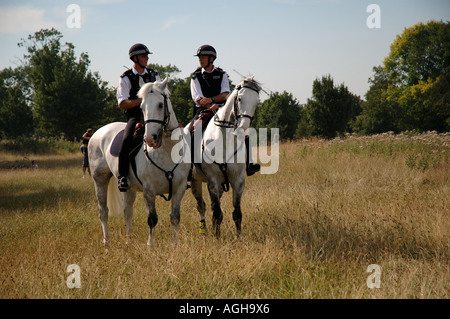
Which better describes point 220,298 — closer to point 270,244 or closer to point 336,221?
point 270,244

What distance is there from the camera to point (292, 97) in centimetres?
4953

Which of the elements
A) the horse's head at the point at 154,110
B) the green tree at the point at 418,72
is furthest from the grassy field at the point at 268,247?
the green tree at the point at 418,72

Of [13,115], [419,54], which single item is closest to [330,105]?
[419,54]

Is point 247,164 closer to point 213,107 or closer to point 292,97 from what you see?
point 213,107

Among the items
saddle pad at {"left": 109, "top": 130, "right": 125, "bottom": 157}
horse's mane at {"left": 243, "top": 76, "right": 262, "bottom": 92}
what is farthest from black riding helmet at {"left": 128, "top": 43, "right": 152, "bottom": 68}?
horse's mane at {"left": 243, "top": 76, "right": 262, "bottom": 92}

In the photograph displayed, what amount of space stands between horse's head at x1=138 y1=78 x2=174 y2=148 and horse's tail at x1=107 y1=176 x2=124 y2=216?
276 centimetres

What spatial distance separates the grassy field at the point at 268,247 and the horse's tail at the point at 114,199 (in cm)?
51

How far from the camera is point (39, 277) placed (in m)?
4.61

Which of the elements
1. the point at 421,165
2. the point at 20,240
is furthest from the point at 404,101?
the point at 20,240

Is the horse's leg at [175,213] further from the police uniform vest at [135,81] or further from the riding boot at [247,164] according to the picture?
the police uniform vest at [135,81]

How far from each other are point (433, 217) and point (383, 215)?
828 mm

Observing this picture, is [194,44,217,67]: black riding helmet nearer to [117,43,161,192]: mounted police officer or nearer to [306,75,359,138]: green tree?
[117,43,161,192]: mounted police officer

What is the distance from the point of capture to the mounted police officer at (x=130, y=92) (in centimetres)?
577

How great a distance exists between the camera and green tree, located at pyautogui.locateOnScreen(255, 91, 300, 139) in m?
45.7
